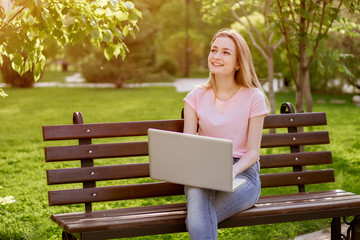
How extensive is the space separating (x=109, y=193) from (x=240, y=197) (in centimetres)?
81

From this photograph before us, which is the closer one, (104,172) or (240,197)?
(240,197)

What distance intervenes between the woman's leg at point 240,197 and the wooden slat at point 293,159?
44 cm

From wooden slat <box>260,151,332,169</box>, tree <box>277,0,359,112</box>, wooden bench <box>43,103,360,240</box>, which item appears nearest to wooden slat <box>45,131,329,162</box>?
wooden bench <box>43,103,360,240</box>

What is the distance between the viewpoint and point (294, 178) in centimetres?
426

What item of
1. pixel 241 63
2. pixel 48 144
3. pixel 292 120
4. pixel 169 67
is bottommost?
pixel 48 144

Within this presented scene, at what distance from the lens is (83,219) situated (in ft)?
11.3

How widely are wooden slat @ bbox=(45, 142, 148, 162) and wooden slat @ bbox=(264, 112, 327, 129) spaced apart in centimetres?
90

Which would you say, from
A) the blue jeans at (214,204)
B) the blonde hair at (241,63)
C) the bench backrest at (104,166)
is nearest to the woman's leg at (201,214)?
the blue jeans at (214,204)

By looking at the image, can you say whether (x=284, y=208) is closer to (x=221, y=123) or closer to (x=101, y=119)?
(x=221, y=123)

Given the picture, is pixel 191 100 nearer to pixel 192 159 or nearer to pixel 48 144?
pixel 192 159

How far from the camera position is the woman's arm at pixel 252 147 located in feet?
11.8

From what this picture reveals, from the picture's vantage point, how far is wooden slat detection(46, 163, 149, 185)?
372cm

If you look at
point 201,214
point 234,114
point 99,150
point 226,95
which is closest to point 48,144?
point 99,150

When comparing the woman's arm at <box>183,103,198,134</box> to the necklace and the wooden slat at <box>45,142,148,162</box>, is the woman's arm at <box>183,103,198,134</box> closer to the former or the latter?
the necklace
